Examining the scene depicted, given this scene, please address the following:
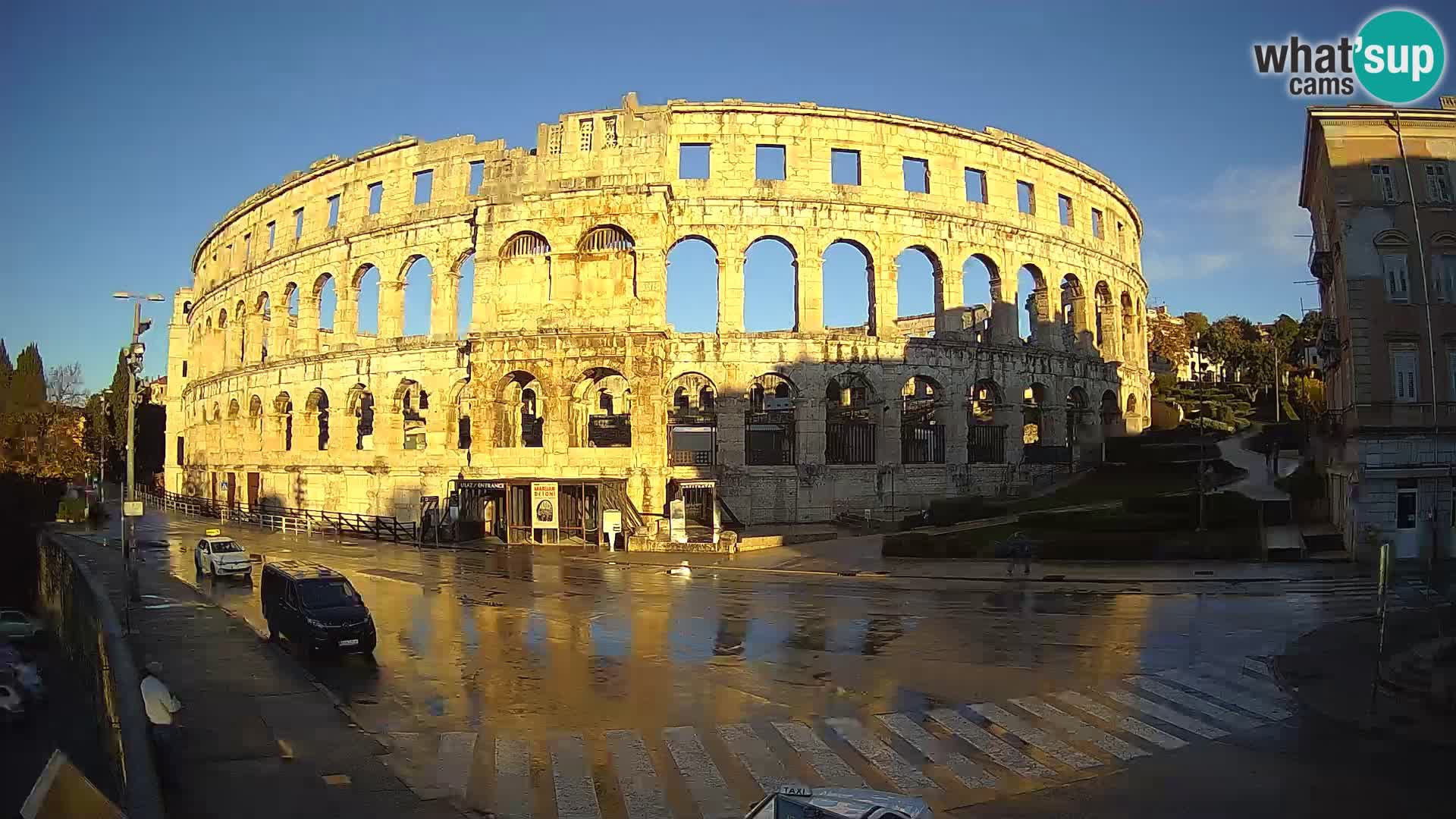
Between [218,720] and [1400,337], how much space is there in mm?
33867

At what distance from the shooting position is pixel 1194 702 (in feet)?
48.1

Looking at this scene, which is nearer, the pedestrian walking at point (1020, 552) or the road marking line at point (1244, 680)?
the road marking line at point (1244, 680)

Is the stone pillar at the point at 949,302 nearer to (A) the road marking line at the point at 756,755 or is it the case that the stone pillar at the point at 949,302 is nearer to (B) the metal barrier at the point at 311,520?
(B) the metal barrier at the point at 311,520

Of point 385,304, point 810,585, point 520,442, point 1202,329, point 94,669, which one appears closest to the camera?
point 94,669

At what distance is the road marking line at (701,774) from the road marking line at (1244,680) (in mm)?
9573

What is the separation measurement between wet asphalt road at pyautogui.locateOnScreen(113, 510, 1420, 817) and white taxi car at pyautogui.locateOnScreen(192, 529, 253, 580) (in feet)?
2.24

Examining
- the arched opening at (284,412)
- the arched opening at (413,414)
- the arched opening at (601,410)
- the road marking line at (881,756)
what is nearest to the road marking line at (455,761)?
the road marking line at (881,756)

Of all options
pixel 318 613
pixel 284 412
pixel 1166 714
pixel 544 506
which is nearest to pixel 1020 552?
pixel 1166 714

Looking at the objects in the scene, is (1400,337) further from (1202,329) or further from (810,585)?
(1202,329)

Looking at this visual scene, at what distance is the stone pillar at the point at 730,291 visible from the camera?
44969 mm

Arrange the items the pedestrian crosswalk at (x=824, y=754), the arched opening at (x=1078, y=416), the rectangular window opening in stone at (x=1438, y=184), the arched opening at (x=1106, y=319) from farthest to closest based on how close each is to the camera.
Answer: the arched opening at (x=1106, y=319) → the arched opening at (x=1078, y=416) → the rectangular window opening in stone at (x=1438, y=184) → the pedestrian crosswalk at (x=824, y=754)

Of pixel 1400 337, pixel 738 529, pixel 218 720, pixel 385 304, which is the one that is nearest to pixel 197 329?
pixel 385 304

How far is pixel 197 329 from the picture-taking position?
234 feet

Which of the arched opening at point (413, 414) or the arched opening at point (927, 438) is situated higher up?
the arched opening at point (413, 414)
